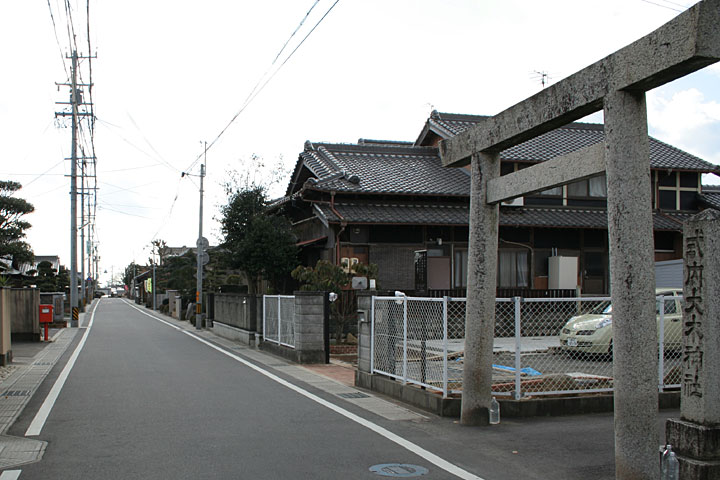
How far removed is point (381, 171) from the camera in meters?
26.3

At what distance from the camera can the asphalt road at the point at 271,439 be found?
6.43m

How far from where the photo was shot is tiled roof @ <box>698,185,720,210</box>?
2642cm

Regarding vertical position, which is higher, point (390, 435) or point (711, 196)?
point (711, 196)

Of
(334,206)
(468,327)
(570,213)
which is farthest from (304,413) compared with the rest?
(570,213)

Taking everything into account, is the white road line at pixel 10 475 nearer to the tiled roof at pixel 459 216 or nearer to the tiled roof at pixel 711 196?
the tiled roof at pixel 459 216

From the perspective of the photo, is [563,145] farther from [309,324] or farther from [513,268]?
[309,324]

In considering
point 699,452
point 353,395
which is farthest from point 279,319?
point 699,452

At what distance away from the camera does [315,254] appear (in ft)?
86.2

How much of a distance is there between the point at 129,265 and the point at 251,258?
107 metres

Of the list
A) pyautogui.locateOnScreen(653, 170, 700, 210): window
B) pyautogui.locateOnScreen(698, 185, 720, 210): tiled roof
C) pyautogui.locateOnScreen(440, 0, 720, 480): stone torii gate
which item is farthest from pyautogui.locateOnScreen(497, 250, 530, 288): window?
pyautogui.locateOnScreen(440, 0, 720, 480): stone torii gate

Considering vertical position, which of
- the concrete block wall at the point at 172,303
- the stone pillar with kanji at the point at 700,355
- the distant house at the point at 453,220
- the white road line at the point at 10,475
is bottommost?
the concrete block wall at the point at 172,303

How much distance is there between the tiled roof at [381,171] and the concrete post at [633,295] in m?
17.5

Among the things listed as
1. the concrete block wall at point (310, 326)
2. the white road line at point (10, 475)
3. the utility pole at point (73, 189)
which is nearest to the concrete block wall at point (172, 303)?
the utility pole at point (73, 189)

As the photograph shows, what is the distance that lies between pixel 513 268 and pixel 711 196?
1083cm
